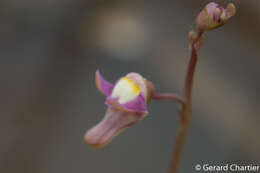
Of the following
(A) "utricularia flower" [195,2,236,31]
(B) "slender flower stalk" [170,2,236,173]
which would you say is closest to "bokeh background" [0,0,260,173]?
(B) "slender flower stalk" [170,2,236,173]

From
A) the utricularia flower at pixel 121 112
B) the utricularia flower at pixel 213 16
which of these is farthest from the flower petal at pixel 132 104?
the utricularia flower at pixel 213 16

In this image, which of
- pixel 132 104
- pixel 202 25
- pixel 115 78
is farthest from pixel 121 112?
pixel 115 78

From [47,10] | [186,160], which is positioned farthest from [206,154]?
[47,10]

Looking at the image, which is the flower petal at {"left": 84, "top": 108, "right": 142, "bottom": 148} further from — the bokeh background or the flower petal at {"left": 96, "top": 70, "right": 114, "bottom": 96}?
the bokeh background

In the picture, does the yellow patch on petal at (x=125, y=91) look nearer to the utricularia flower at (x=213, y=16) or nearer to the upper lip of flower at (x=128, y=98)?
the upper lip of flower at (x=128, y=98)

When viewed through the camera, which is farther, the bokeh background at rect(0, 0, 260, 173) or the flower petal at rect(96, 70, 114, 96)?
the bokeh background at rect(0, 0, 260, 173)

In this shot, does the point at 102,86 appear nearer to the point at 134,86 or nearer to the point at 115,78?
the point at 134,86
